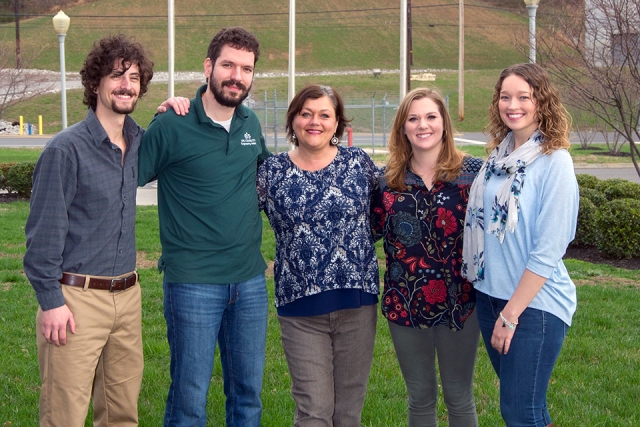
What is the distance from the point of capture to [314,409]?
365cm

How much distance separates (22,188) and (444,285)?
1374 centimetres

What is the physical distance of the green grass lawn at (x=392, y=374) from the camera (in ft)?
15.2

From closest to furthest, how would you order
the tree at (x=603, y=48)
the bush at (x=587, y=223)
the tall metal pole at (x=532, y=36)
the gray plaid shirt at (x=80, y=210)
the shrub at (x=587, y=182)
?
the gray plaid shirt at (x=80, y=210), the tree at (x=603, y=48), the bush at (x=587, y=223), the shrub at (x=587, y=182), the tall metal pole at (x=532, y=36)

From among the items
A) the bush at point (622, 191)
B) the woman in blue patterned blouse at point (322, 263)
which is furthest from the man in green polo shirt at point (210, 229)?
the bush at point (622, 191)

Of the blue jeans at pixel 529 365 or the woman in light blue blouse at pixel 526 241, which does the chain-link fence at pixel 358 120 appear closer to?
the woman in light blue blouse at pixel 526 241

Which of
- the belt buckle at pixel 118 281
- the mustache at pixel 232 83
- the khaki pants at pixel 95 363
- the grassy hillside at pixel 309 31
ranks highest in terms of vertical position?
the grassy hillside at pixel 309 31

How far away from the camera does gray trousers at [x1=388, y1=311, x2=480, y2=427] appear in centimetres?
366

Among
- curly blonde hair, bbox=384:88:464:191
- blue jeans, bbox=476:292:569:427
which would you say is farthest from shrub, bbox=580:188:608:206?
blue jeans, bbox=476:292:569:427

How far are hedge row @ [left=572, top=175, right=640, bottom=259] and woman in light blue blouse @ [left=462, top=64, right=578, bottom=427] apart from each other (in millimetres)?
6697

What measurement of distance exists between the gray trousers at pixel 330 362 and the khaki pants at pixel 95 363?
2.65ft

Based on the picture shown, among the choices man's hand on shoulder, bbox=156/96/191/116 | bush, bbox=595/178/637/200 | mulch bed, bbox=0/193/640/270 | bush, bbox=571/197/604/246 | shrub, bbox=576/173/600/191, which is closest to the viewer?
man's hand on shoulder, bbox=156/96/191/116

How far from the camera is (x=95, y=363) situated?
3418mm

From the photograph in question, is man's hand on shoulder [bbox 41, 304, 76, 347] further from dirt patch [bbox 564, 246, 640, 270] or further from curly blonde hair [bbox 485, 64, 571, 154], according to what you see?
dirt patch [bbox 564, 246, 640, 270]

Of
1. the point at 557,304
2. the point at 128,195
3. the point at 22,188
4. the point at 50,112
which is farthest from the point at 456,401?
the point at 50,112
